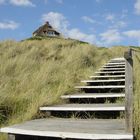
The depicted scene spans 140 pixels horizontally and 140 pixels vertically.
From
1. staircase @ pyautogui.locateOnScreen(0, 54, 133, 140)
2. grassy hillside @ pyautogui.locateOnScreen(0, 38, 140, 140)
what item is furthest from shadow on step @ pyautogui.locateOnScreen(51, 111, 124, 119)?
grassy hillside @ pyautogui.locateOnScreen(0, 38, 140, 140)

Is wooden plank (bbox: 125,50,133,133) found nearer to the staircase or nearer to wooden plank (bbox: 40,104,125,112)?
the staircase

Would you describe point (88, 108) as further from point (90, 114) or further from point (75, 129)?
point (75, 129)

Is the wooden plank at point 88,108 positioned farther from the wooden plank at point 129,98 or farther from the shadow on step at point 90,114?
the wooden plank at point 129,98

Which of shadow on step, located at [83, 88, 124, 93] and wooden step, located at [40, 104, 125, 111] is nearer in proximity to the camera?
wooden step, located at [40, 104, 125, 111]

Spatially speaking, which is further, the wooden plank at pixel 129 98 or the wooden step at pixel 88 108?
the wooden step at pixel 88 108

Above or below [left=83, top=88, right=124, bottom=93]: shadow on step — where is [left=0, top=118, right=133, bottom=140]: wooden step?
below

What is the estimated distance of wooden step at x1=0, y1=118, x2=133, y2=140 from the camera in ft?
10.3

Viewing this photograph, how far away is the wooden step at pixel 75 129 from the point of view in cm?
314

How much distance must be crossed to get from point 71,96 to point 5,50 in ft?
22.1

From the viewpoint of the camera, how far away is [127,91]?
127 inches

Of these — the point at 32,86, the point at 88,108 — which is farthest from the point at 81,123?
the point at 32,86

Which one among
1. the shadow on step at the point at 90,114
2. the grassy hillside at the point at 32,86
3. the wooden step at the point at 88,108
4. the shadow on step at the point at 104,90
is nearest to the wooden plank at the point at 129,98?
the grassy hillside at the point at 32,86

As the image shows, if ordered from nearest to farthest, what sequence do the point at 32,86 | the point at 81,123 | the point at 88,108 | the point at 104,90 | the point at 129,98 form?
1. the point at 129,98
2. the point at 81,123
3. the point at 88,108
4. the point at 32,86
5. the point at 104,90

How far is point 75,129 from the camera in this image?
352cm
